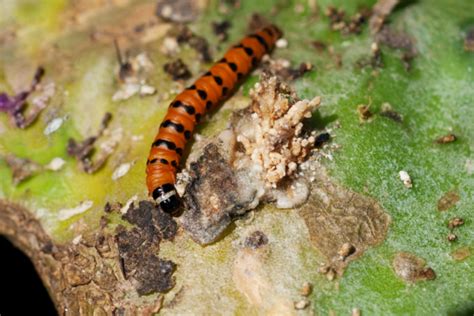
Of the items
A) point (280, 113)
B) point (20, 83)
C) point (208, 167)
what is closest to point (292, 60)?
point (280, 113)

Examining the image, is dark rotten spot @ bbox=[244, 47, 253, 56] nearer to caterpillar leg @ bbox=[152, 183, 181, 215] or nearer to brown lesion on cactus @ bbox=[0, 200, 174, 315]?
caterpillar leg @ bbox=[152, 183, 181, 215]

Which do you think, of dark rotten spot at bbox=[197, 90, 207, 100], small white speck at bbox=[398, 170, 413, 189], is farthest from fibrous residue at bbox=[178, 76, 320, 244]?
small white speck at bbox=[398, 170, 413, 189]

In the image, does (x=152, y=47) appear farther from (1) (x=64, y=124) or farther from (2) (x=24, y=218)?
(2) (x=24, y=218)

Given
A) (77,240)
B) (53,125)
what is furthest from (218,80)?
(77,240)

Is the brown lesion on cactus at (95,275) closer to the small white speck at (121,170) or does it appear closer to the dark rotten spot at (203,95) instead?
the small white speck at (121,170)

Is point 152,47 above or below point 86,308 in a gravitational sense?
above

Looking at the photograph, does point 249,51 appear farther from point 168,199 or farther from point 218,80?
point 168,199
